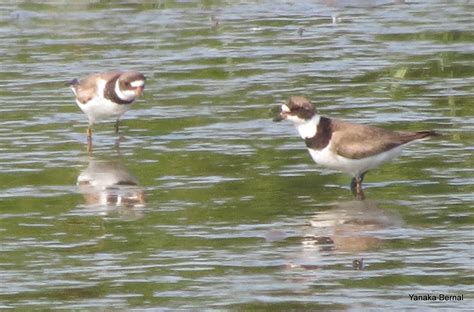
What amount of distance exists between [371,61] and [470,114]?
3.74 metres

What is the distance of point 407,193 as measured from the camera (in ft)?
42.8

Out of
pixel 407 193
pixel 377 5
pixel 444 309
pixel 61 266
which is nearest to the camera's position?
pixel 444 309

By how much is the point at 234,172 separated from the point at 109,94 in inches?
104

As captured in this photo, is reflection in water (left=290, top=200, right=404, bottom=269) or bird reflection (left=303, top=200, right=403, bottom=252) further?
bird reflection (left=303, top=200, right=403, bottom=252)

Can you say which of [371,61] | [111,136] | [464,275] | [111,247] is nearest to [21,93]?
[111,136]

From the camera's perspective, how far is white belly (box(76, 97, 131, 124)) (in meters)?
16.3

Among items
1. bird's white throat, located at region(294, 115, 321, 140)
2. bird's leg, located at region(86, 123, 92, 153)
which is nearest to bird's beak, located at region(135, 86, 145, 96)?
bird's leg, located at region(86, 123, 92, 153)

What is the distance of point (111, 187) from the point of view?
1377 centimetres

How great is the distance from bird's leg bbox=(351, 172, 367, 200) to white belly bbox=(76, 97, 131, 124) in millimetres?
3748

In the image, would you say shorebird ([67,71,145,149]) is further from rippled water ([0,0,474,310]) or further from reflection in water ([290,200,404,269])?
reflection in water ([290,200,404,269])

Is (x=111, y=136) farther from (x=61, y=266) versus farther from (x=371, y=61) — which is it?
(x=61, y=266)

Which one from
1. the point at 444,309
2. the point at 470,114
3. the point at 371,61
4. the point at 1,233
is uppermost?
the point at 371,61

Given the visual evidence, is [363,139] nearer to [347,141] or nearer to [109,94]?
[347,141]

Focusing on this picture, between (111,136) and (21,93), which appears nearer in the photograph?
(111,136)
